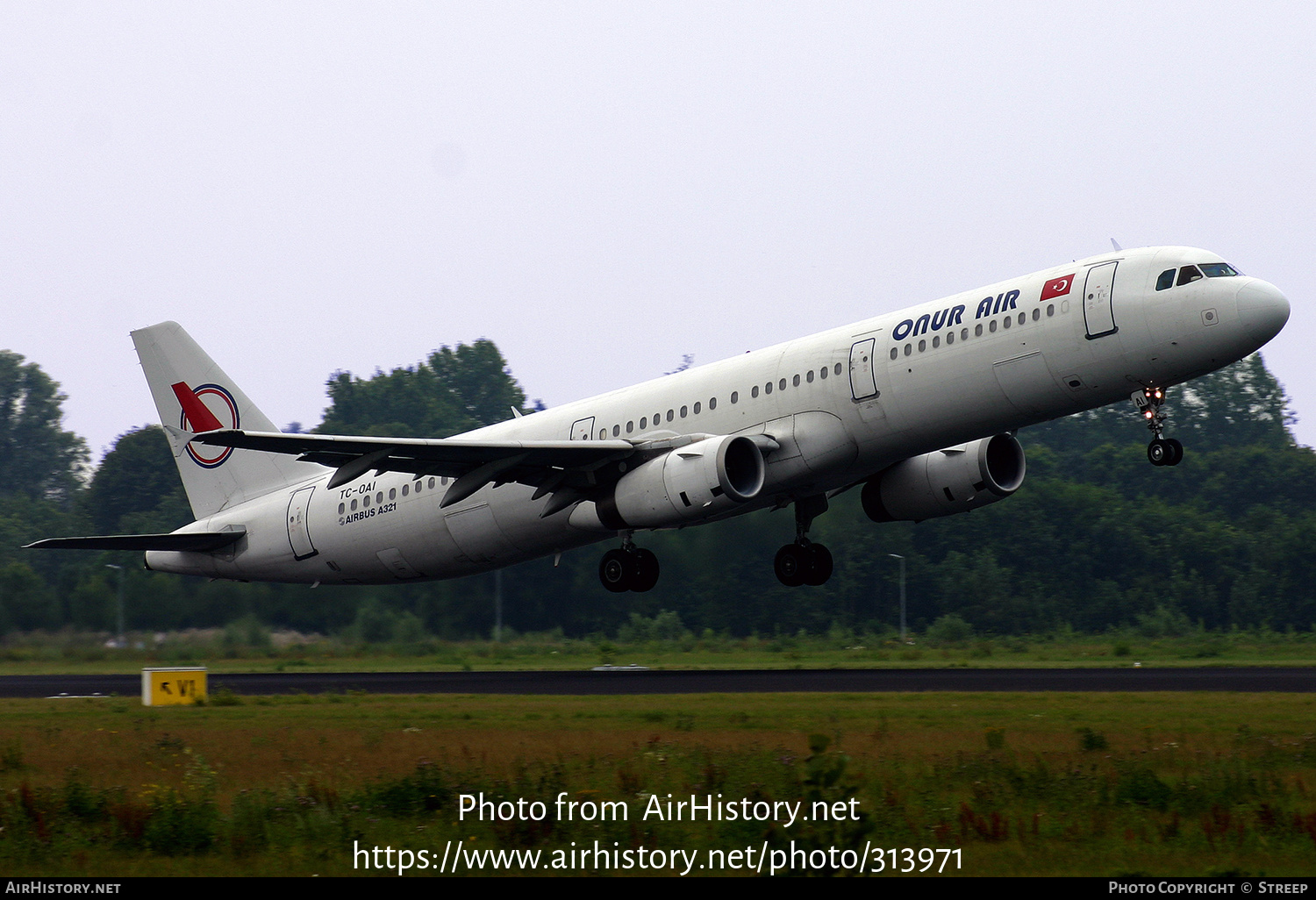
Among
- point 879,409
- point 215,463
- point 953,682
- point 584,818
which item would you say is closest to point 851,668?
point 953,682

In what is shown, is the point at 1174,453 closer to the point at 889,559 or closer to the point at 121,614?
the point at 121,614

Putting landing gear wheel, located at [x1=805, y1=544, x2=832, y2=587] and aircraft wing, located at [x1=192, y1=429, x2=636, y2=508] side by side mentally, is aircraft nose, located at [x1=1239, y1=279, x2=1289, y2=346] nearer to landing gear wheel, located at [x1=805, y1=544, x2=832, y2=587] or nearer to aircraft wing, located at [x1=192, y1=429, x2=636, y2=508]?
landing gear wheel, located at [x1=805, y1=544, x2=832, y2=587]

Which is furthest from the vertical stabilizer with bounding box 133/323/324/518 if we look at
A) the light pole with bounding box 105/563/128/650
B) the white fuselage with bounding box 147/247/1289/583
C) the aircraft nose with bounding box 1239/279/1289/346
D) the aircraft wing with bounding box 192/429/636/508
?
the aircraft nose with bounding box 1239/279/1289/346

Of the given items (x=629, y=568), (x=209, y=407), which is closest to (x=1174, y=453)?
(x=629, y=568)

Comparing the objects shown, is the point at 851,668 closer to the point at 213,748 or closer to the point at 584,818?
the point at 213,748

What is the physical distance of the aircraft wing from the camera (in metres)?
27.3

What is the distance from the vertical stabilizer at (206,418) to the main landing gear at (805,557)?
12.5 m

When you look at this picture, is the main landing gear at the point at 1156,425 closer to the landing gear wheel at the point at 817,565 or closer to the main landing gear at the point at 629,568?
the landing gear wheel at the point at 817,565

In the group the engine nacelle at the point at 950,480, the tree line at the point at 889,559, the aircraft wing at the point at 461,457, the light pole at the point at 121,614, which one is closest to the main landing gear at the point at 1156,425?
the engine nacelle at the point at 950,480

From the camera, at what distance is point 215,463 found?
37.5 m

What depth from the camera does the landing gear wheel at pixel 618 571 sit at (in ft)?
102

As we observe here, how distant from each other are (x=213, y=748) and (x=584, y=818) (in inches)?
332

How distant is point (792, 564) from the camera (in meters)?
32.5

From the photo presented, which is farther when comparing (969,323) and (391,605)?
(391,605)
